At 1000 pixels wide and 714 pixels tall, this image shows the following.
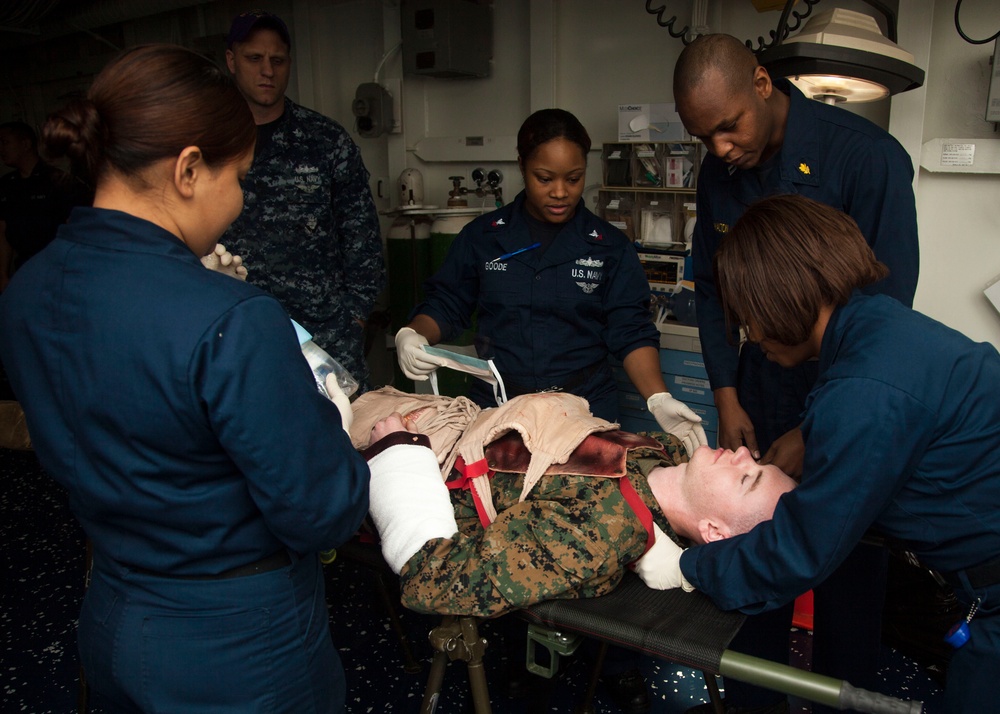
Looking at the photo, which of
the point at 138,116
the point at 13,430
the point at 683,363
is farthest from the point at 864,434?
the point at 13,430

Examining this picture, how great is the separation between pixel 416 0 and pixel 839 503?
11.3ft

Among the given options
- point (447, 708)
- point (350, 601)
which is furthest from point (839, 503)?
point (350, 601)

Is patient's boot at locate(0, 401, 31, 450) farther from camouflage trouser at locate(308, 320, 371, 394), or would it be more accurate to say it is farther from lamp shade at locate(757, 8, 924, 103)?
lamp shade at locate(757, 8, 924, 103)

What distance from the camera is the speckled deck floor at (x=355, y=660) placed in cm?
203

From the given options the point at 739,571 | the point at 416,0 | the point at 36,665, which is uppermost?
the point at 416,0

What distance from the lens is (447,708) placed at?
79.4 inches

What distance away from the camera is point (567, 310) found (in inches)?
86.0

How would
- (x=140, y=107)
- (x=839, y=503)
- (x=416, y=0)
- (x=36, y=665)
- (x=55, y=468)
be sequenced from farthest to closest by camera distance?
1. (x=416, y=0)
2. (x=36, y=665)
3. (x=839, y=503)
4. (x=55, y=468)
5. (x=140, y=107)

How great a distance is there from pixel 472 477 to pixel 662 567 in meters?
0.42

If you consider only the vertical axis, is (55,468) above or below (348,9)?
below

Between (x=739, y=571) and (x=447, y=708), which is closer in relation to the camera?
(x=739, y=571)

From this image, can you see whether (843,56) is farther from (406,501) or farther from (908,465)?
(406,501)

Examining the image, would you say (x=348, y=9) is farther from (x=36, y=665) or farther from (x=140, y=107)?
(x=140, y=107)

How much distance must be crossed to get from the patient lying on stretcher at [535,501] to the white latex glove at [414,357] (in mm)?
311
